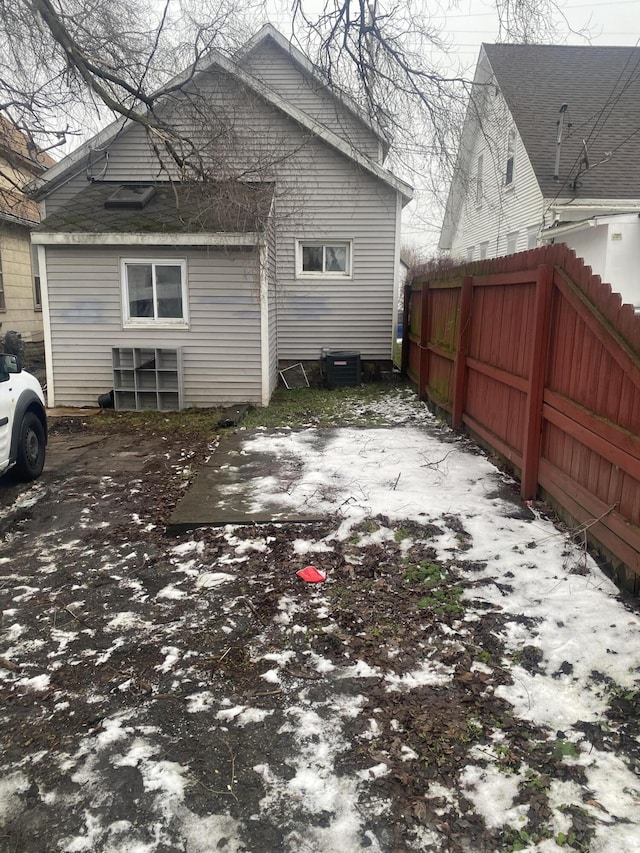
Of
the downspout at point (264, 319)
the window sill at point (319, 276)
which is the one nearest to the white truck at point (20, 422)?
the downspout at point (264, 319)

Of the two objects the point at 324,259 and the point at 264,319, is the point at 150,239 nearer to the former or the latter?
the point at 264,319

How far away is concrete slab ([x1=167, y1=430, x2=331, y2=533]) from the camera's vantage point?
16.3 feet

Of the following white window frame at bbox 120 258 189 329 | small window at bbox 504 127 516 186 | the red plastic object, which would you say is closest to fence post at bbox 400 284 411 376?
white window frame at bbox 120 258 189 329

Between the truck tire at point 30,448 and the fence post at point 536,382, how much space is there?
488cm

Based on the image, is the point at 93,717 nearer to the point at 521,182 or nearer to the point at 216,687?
the point at 216,687

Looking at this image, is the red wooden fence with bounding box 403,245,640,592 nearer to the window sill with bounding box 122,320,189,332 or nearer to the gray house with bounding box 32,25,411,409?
the gray house with bounding box 32,25,411,409

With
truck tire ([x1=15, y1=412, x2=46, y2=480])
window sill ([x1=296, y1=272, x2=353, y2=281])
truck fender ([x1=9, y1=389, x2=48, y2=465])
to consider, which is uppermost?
window sill ([x1=296, y1=272, x2=353, y2=281])

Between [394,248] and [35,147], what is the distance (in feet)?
22.9

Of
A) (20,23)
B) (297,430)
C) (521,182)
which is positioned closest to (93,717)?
(297,430)

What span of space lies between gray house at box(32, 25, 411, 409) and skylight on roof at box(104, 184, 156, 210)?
0.03m

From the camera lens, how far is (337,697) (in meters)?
2.86

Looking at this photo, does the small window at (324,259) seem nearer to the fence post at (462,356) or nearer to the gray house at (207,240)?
the gray house at (207,240)

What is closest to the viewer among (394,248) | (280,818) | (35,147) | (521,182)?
(280,818)

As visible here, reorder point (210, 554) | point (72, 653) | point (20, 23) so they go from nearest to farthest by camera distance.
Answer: point (72, 653), point (210, 554), point (20, 23)
